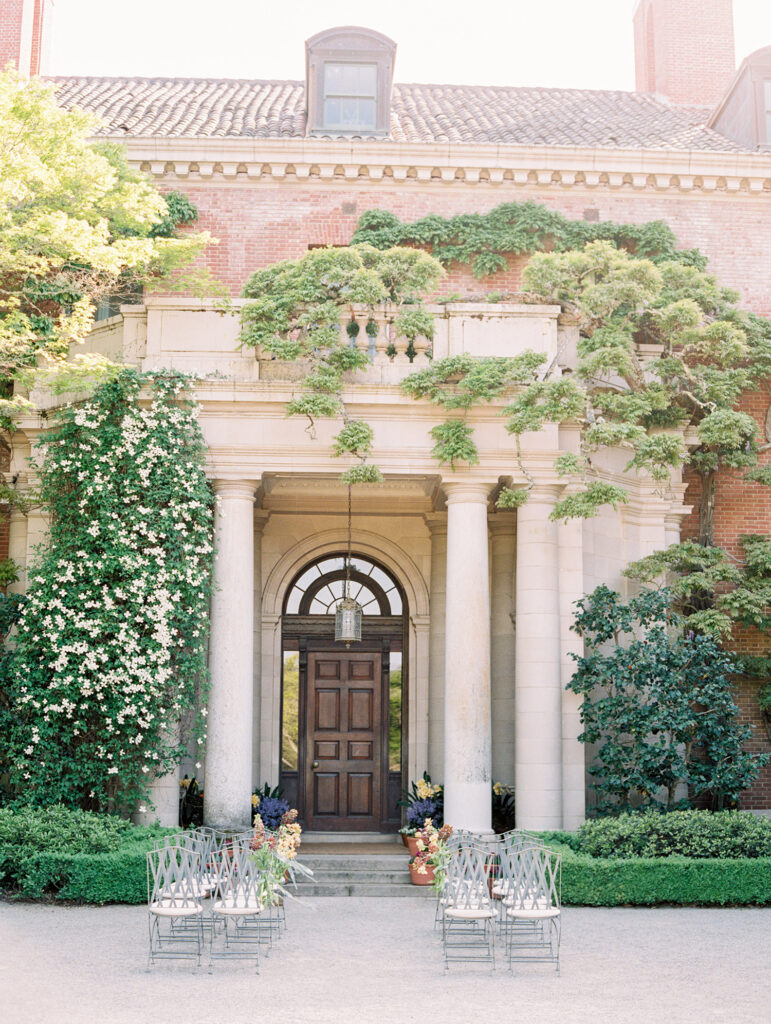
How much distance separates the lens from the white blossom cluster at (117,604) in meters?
13.6

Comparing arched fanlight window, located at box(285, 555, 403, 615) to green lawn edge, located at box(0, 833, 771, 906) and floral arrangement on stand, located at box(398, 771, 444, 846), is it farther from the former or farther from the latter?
green lawn edge, located at box(0, 833, 771, 906)

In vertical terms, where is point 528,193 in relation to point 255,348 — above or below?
above

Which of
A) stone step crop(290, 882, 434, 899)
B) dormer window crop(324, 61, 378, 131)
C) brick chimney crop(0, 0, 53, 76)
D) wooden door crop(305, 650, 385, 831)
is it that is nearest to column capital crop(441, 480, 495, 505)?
wooden door crop(305, 650, 385, 831)

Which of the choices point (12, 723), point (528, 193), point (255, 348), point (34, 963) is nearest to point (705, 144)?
point (528, 193)

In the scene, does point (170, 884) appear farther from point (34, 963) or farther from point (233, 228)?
point (233, 228)

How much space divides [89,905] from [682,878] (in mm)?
6741

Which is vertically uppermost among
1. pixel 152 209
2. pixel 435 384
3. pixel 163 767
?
pixel 152 209

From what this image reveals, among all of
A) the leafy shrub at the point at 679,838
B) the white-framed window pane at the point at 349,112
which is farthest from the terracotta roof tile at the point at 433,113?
the leafy shrub at the point at 679,838

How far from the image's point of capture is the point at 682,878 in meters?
12.6

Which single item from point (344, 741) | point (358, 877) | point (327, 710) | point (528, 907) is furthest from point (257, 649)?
point (528, 907)

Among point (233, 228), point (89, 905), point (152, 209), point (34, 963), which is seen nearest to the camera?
point (34, 963)

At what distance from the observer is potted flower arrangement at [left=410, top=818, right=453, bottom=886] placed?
416 inches

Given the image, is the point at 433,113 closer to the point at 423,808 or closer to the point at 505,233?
the point at 505,233

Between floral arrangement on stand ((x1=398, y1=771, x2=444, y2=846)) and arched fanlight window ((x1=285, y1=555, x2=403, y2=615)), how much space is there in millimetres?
3071
